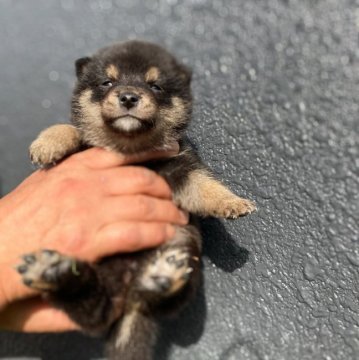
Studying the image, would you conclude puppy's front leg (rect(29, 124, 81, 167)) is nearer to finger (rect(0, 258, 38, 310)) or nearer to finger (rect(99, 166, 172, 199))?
finger (rect(99, 166, 172, 199))

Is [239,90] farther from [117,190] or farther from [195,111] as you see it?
[117,190]

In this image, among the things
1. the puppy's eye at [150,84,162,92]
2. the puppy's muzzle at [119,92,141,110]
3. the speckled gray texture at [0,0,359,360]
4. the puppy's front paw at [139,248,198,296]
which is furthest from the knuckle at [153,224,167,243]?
the puppy's eye at [150,84,162,92]

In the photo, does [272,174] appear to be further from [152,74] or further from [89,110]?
[89,110]

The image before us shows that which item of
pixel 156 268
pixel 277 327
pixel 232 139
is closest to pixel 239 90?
pixel 232 139

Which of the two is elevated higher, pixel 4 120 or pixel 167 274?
pixel 4 120

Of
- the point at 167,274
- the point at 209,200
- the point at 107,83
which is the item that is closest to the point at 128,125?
the point at 107,83

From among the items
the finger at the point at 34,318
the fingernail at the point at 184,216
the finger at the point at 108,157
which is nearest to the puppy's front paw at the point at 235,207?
the fingernail at the point at 184,216
